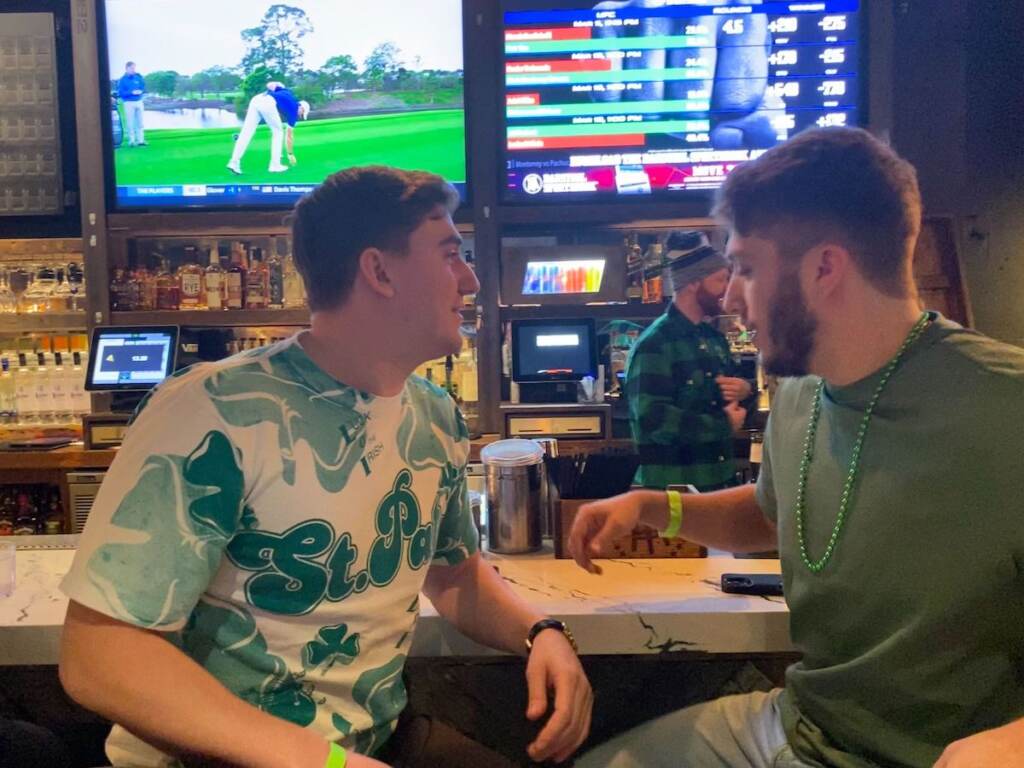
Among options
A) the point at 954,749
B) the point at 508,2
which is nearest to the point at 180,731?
the point at 954,749

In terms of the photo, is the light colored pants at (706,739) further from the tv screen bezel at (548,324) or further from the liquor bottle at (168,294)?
the liquor bottle at (168,294)

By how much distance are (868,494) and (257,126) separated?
3340 mm

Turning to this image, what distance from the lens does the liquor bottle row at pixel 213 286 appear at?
12.8ft

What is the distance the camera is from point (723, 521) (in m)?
1.61

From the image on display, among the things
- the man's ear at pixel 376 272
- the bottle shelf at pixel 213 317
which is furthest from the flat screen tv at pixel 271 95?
the man's ear at pixel 376 272

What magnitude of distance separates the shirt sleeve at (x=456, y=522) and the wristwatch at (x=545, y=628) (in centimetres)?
18

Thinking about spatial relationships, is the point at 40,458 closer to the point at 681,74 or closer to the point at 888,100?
the point at 681,74

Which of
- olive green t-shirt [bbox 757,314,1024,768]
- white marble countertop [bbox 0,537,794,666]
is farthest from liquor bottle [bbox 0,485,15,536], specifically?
olive green t-shirt [bbox 757,314,1024,768]

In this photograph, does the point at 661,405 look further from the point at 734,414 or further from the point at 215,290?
the point at 215,290

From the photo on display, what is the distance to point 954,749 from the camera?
0.99 meters

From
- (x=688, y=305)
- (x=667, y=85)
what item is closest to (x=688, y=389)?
(x=688, y=305)

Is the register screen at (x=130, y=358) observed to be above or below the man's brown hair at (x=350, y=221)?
below

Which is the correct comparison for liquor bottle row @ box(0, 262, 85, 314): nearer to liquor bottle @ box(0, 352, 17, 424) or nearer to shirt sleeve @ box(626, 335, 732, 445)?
liquor bottle @ box(0, 352, 17, 424)

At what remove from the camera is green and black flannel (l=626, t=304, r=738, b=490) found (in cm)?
314
